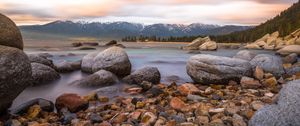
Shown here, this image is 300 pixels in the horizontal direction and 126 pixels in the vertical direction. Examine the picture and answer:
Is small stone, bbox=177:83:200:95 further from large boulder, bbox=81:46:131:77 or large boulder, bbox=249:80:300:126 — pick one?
large boulder, bbox=81:46:131:77

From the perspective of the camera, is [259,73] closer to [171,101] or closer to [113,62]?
[171,101]

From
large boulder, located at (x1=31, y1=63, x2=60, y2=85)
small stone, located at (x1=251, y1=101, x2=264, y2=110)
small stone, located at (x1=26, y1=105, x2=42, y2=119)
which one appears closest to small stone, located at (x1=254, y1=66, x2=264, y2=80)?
small stone, located at (x1=251, y1=101, x2=264, y2=110)

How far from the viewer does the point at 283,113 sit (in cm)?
694

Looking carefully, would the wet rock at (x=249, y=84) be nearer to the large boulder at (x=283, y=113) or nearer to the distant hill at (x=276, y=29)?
the large boulder at (x=283, y=113)

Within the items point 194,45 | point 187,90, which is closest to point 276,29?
point 194,45

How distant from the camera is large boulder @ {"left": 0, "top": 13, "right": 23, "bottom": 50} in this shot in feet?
32.0

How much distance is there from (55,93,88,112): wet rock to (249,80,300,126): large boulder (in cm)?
540

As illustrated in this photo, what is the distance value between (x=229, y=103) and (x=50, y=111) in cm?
571

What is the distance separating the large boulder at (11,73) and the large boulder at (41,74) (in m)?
6.36

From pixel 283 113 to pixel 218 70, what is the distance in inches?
272

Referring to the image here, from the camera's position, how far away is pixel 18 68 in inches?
361

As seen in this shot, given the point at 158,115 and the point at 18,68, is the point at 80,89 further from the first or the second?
the point at 158,115

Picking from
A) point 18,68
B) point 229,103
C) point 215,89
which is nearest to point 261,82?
point 215,89

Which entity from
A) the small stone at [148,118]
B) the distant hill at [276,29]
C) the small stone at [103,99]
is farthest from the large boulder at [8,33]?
the distant hill at [276,29]
